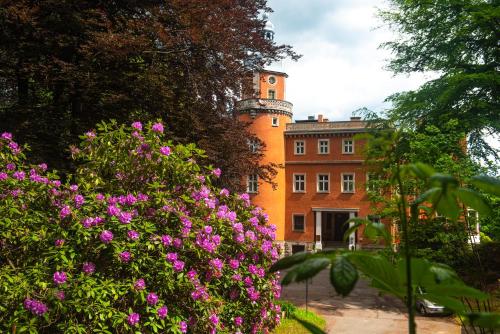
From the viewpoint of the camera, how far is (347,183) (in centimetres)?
4106

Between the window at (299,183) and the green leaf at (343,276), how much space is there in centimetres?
4162

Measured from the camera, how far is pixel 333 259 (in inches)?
37.3

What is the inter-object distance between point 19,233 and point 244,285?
11.8 ft

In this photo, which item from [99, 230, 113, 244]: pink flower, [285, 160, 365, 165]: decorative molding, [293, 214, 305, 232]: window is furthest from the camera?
[293, 214, 305, 232]: window

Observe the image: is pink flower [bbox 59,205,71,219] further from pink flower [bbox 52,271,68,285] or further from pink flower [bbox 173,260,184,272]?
pink flower [bbox 173,260,184,272]

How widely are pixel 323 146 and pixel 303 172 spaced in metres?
3.17

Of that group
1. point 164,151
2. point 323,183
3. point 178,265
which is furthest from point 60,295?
point 323,183

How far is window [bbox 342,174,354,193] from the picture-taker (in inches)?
1608

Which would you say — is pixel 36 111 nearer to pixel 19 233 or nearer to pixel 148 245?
pixel 19 233

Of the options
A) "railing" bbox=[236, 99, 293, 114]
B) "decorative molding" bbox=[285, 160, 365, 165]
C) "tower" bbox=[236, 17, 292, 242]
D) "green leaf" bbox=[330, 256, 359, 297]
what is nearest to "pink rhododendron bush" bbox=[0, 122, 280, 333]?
"green leaf" bbox=[330, 256, 359, 297]

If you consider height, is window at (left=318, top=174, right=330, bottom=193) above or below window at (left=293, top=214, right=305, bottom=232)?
above

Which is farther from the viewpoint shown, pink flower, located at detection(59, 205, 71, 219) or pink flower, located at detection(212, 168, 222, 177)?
pink flower, located at detection(212, 168, 222, 177)

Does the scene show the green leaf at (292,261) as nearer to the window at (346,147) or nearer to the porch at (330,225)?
the porch at (330,225)

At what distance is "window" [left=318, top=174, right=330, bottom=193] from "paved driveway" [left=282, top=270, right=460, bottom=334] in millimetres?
19132
